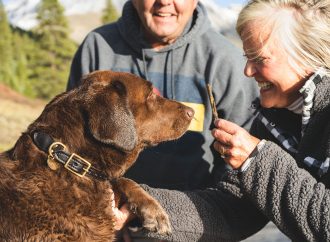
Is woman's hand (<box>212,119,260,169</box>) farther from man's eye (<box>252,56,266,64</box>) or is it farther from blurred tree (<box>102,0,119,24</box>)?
blurred tree (<box>102,0,119,24</box>)

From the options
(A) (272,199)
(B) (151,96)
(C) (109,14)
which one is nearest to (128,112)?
(B) (151,96)

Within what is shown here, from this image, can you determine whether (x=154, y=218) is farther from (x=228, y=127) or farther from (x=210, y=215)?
(x=228, y=127)

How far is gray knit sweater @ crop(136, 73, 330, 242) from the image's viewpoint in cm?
288

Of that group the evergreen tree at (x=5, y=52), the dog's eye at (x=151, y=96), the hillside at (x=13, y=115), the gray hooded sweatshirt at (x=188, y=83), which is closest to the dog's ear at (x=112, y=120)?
the dog's eye at (x=151, y=96)

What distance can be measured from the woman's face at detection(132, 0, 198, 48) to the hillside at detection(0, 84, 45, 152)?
671 centimetres

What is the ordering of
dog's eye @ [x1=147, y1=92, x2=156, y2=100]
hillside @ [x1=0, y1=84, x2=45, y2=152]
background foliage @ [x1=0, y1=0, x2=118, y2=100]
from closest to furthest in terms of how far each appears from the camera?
dog's eye @ [x1=147, y1=92, x2=156, y2=100], hillside @ [x1=0, y1=84, x2=45, y2=152], background foliage @ [x1=0, y1=0, x2=118, y2=100]

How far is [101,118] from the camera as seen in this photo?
9.82 ft

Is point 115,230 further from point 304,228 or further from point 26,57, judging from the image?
point 26,57

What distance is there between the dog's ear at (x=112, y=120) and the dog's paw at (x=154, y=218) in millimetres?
422

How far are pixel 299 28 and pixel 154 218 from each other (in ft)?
4.76

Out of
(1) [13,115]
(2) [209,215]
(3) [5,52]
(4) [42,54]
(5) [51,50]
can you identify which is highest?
(2) [209,215]

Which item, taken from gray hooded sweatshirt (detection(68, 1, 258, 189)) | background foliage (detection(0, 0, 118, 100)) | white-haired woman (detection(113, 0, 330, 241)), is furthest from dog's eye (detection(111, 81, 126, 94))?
background foliage (detection(0, 0, 118, 100))

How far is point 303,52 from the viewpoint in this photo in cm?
317

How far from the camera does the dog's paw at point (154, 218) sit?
128 inches
